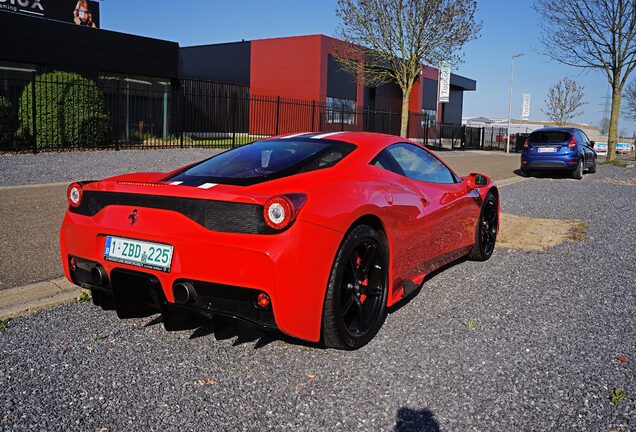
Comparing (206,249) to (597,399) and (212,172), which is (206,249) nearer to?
(212,172)

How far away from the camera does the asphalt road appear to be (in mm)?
4883

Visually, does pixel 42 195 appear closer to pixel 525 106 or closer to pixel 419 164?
pixel 419 164

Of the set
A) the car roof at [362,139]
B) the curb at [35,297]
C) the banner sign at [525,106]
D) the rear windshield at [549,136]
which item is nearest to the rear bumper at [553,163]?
the rear windshield at [549,136]

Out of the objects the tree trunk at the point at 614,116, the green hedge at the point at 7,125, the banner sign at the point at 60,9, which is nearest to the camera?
the green hedge at the point at 7,125

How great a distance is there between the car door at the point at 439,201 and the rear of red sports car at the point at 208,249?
1137 mm

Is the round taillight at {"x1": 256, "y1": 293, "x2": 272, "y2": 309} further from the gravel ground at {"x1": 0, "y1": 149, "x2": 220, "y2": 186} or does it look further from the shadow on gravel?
the gravel ground at {"x1": 0, "y1": 149, "x2": 220, "y2": 186}

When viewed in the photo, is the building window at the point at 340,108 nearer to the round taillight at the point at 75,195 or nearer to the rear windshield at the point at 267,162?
the rear windshield at the point at 267,162

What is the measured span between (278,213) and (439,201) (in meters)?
1.94

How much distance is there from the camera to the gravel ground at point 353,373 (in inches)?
99.7

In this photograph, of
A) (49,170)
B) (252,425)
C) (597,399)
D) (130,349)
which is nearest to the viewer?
(252,425)

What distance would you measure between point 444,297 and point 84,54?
20.2 metres

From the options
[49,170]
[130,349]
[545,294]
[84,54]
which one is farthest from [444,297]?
[84,54]

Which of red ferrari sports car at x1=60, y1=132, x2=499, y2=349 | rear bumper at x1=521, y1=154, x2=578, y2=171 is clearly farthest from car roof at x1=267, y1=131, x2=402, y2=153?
rear bumper at x1=521, y1=154, x2=578, y2=171

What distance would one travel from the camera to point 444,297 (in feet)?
14.3
